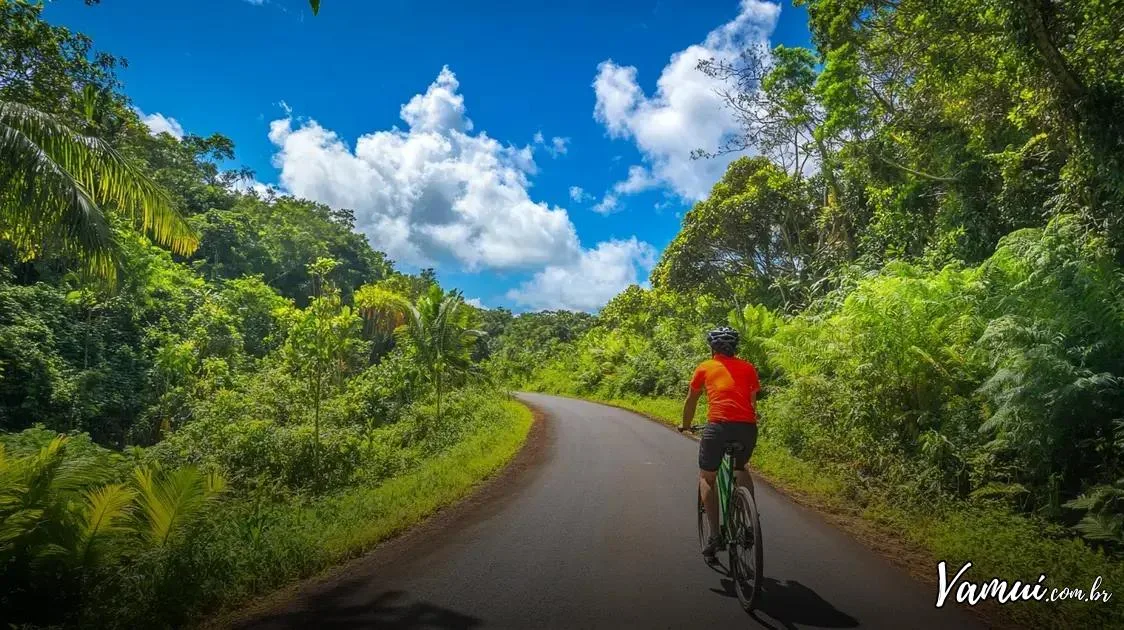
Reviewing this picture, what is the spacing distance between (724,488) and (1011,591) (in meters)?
2.11

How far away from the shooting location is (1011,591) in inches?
168

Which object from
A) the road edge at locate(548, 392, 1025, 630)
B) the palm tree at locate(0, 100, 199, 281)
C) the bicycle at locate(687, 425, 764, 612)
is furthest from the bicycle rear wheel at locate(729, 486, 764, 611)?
the palm tree at locate(0, 100, 199, 281)

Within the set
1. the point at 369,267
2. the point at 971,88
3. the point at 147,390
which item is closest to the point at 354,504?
the point at 971,88

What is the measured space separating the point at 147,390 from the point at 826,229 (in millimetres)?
23567

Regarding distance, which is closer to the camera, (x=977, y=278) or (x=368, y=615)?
(x=368, y=615)

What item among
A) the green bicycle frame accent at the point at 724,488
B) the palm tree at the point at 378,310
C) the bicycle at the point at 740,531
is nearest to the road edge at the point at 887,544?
the bicycle at the point at 740,531

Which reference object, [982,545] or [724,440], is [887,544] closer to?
[982,545]

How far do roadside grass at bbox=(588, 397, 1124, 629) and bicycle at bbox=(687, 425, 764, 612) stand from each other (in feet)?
4.97

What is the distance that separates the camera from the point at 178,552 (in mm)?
4559

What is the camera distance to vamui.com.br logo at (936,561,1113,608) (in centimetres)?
407

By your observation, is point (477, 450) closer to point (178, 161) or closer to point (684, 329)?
point (684, 329)

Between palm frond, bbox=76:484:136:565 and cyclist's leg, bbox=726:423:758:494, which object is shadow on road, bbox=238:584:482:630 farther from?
cyclist's leg, bbox=726:423:758:494

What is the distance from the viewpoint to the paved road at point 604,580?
3783 millimetres

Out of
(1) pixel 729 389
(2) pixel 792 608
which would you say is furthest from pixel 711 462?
(2) pixel 792 608
